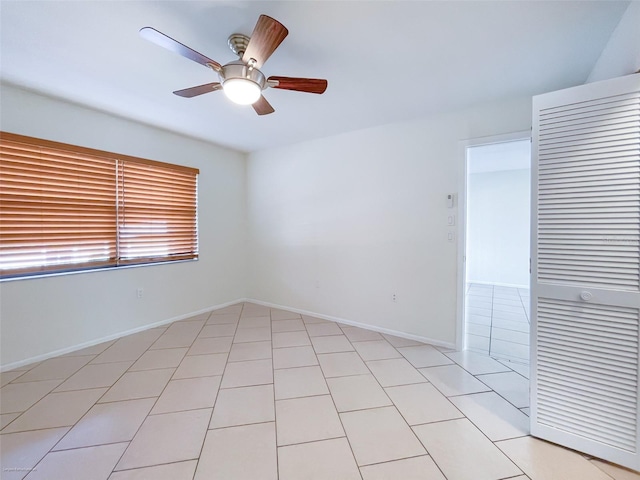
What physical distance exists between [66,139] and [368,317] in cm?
367

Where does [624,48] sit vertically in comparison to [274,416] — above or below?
above

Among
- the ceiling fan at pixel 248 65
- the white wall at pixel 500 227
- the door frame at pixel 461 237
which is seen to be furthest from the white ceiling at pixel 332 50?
the white wall at pixel 500 227

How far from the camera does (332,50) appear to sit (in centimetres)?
175

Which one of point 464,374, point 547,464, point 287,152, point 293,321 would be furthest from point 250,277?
point 547,464

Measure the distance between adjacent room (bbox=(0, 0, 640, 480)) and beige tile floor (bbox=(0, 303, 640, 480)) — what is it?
16 mm

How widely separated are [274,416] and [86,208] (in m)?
2.75

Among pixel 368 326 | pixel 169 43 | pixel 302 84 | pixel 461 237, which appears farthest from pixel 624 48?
pixel 368 326

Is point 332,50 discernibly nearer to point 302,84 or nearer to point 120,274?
point 302,84

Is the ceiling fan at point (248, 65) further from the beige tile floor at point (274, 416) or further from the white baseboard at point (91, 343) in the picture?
the white baseboard at point (91, 343)

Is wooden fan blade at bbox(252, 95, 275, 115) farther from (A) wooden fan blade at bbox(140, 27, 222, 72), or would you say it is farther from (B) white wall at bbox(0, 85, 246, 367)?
(B) white wall at bbox(0, 85, 246, 367)

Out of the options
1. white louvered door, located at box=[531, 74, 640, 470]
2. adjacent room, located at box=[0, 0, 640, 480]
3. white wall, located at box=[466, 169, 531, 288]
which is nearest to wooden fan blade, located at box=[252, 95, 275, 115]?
adjacent room, located at box=[0, 0, 640, 480]

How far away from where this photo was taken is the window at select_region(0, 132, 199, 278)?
229 cm

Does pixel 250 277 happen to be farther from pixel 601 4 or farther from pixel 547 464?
pixel 601 4

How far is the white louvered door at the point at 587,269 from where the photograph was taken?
51.4 inches
